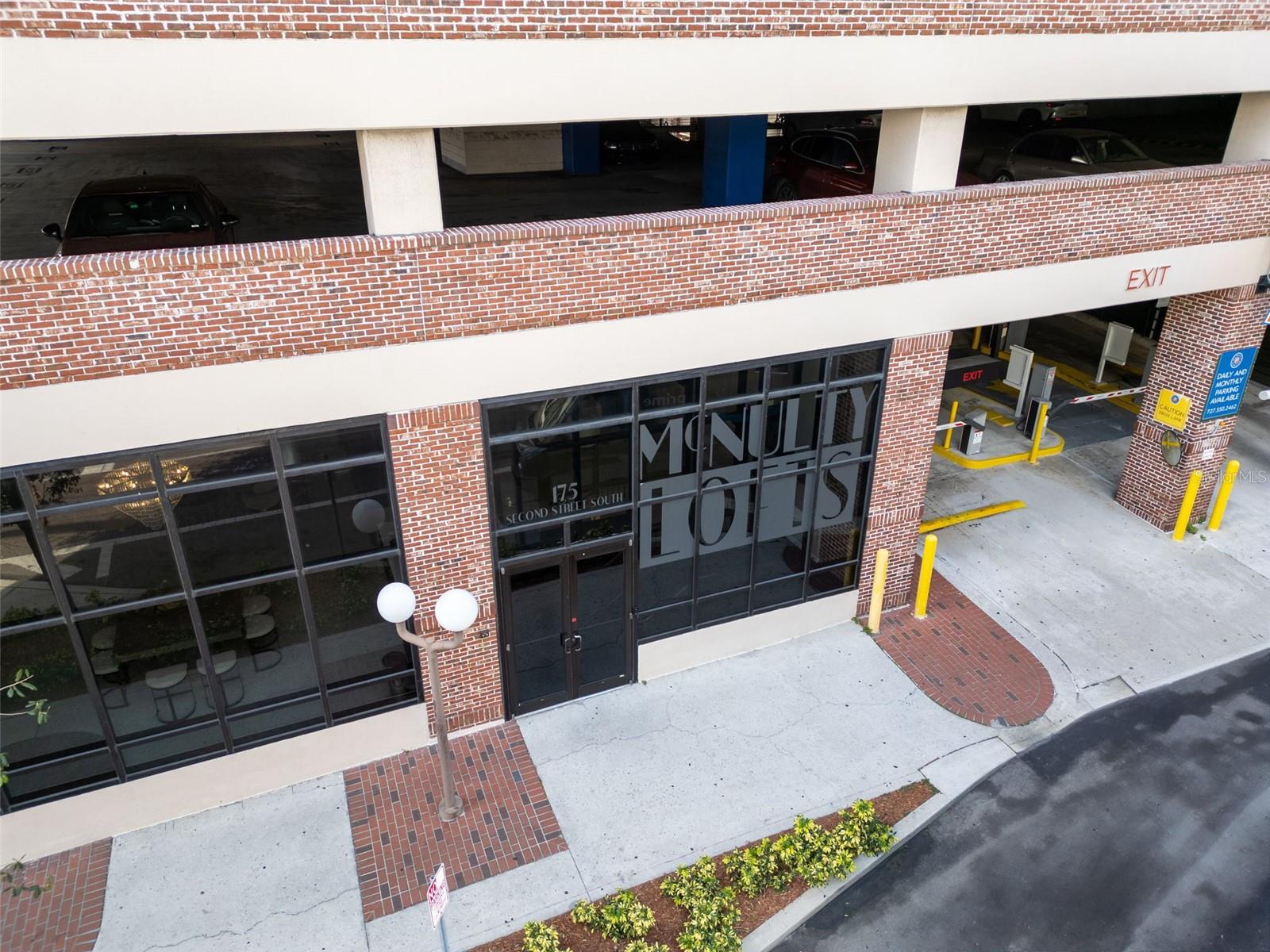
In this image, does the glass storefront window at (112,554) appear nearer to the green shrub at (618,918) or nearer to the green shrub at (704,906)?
the green shrub at (618,918)

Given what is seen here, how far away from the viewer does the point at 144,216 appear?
12.6 meters

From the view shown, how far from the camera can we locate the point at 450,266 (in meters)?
8.27

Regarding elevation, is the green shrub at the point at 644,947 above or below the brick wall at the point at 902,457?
below

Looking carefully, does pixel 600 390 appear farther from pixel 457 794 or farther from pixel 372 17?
pixel 457 794

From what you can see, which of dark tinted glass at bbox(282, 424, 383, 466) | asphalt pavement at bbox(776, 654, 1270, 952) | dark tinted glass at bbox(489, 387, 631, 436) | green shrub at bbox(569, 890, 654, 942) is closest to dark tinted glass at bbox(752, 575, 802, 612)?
asphalt pavement at bbox(776, 654, 1270, 952)

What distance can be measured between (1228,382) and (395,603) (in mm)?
13124

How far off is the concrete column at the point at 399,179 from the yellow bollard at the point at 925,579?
311 inches

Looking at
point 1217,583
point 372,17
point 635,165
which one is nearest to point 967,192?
point 372,17

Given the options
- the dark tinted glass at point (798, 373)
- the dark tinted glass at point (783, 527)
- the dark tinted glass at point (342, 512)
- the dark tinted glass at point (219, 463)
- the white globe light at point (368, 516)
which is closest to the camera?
the dark tinted glass at point (219, 463)

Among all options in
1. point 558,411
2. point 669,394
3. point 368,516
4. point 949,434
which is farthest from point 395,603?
point 949,434

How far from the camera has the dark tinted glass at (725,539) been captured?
35.8ft

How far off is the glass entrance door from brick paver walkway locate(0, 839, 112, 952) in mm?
4509

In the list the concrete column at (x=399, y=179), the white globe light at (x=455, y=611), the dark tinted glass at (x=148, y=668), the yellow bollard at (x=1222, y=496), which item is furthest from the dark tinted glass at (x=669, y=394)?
the yellow bollard at (x=1222, y=496)

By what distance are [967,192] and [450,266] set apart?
19.9 feet
